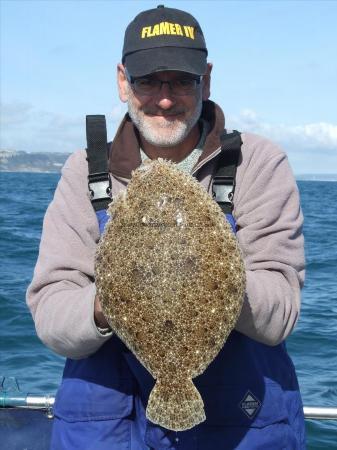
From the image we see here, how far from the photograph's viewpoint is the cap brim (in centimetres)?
374

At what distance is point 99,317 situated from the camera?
3.39 metres

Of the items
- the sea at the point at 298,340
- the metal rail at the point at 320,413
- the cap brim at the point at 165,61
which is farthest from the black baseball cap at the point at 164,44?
the sea at the point at 298,340

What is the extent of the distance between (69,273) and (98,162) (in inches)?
25.9

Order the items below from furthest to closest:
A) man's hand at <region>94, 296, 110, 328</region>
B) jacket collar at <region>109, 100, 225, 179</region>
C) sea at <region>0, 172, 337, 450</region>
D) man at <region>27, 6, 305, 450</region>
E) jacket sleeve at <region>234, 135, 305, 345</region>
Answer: sea at <region>0, 172, 337, 450</region>, jacket collar at <region>109, 100, 225, 179</region>, man at <region>27, 6, 305, 450</region>, jacket sleeve at <region>234, 135, 305, 345</region>, man's hand at <region>94, 296, 110, 328</region>

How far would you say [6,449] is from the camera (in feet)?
17.0

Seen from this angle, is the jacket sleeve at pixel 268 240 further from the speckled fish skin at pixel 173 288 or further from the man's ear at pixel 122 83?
the man's ear at pixel 122 83

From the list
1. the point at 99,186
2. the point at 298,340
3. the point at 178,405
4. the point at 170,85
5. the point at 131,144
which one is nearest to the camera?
the point at 178,405

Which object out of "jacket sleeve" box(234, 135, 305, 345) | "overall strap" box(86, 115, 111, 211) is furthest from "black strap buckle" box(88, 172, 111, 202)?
"jacket sleeve" box(234, 135, 305, 345)

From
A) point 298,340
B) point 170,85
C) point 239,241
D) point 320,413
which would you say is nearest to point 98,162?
point 170,85

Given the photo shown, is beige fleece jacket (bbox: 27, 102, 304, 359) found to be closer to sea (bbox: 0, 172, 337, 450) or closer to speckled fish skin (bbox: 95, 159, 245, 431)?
speckled fish skin (bbox: 95, 159, 245, 431)

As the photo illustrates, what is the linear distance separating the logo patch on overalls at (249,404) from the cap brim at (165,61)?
1.71 m

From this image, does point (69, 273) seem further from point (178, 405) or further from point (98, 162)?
point (178, 405)

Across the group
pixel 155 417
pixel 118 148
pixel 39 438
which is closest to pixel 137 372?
pixel 155 417

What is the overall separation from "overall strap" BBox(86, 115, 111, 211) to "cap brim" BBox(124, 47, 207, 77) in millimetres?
400
